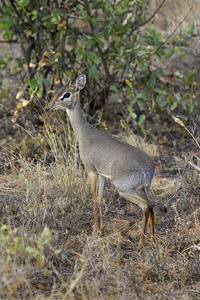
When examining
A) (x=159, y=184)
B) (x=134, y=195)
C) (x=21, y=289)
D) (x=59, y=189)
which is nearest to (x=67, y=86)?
(x=59, y=189)

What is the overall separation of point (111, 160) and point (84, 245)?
2.80 ft

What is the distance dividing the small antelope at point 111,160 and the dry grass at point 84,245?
26 cm

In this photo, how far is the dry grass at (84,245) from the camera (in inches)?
128

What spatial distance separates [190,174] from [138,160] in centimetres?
119

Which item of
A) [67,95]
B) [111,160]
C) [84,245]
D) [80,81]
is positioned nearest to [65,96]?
[67,95]

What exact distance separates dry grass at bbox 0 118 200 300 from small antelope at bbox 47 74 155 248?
0.84 ft

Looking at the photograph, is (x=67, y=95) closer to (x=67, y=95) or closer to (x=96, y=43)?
(x=67, y=95)

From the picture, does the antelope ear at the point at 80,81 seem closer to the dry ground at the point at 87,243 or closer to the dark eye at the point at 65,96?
the dark eye at the point at 65,96

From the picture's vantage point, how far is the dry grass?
3254 millimetres

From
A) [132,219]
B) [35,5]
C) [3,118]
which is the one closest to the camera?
[132,219]

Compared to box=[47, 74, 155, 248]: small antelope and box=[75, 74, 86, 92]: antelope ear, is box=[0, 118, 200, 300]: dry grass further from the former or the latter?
box=[75, 74, 86, 92]: antelope ear

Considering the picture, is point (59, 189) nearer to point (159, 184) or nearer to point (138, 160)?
point (138, 160)

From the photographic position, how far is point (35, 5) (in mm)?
6695

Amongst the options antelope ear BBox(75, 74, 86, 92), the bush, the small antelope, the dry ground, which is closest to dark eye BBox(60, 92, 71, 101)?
the small antelope
